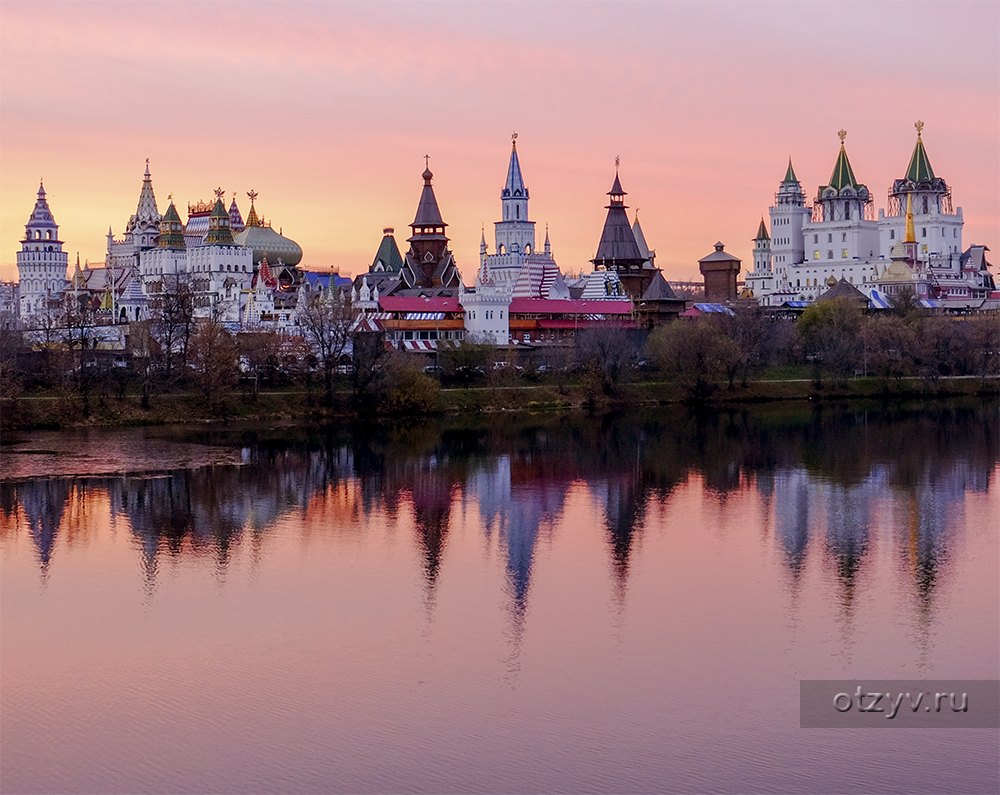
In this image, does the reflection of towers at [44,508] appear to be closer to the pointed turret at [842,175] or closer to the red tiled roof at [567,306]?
the red tiled roof at [567,306]

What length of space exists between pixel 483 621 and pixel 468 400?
26610mm

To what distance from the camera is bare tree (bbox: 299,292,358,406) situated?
41.9 metres

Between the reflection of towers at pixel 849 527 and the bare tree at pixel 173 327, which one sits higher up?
→ the bare tree at pixel 173 327

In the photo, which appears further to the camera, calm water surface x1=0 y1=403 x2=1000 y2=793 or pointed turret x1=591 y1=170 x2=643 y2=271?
pointed turret x1=591 y1=170 x2=643 y2=271

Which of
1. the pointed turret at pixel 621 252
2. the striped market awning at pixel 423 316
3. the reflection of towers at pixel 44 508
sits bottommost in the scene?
the reflection of towers at pixel 44 508

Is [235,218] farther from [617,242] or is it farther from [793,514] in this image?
[793,514]

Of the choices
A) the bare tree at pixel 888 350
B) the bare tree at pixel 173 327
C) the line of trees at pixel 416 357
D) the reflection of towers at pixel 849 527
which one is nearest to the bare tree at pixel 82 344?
the line of trees at pixel 416 357

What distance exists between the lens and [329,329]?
142ft

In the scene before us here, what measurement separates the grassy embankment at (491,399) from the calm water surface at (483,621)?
8.52 metres

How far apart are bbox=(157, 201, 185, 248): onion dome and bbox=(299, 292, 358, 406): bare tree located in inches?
768

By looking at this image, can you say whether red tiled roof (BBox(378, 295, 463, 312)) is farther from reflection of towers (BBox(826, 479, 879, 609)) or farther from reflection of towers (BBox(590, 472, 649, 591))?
reflection of towers (BBox(826, 479, 879, 609))

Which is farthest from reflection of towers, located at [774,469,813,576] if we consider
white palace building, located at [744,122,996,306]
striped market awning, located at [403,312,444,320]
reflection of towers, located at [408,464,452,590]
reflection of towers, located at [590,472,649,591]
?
white palace building, located at [744,122,996,306]

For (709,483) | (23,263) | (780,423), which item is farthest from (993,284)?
(709,483)

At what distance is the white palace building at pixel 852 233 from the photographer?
7812cm
